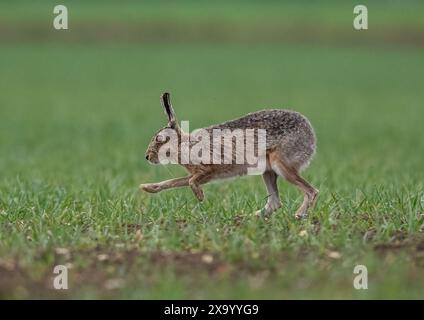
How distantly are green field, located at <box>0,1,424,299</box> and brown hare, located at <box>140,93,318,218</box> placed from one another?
316 millimetres

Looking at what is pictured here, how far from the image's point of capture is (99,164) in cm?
1609

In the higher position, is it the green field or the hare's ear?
the hare's ear

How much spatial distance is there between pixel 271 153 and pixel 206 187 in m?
3.61

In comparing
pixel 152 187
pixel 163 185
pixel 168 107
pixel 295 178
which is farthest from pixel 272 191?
pixel 168 107

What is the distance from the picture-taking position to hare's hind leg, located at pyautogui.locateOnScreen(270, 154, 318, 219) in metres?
8.86

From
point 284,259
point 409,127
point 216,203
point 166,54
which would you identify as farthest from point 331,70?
point 284,259

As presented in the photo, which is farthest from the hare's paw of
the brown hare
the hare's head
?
the hare's head

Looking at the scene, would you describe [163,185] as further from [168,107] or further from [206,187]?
[206,187]

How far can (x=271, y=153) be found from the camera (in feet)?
29.2

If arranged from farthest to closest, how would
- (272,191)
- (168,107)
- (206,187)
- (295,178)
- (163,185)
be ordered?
(206,187) < (272,191) < (163,185) < (295,178) < (168,107)

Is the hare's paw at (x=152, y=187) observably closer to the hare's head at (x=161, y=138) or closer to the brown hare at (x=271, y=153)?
the brown hare at (x=271, y=153)

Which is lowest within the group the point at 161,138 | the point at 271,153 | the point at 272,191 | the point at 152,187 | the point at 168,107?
the point at 272,191

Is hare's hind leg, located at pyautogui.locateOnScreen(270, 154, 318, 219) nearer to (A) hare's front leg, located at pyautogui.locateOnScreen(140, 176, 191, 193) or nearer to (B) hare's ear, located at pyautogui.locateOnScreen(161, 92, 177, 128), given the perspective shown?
(A) hare's front leg, located at pyautogui.locateOnScreen(140, 176, 191, 193)
